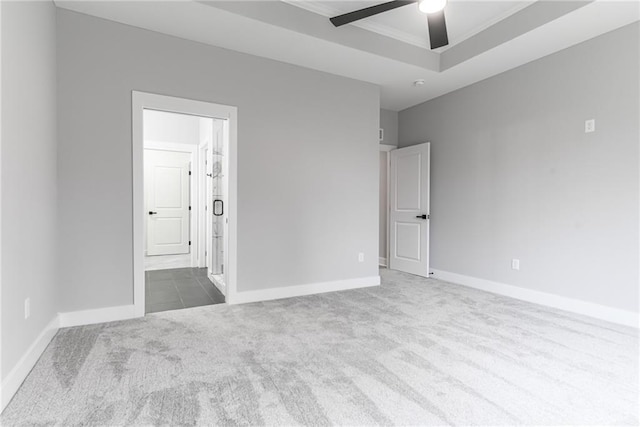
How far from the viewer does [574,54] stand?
10.7ft

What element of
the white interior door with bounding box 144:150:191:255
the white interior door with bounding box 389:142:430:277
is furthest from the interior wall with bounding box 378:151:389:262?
the white interior door with bounding box 144:150:191:255

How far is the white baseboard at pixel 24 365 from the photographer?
65.3 inches

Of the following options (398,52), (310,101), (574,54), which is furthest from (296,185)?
(574,54)

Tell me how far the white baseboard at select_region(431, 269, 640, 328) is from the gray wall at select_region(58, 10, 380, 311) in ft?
4.01

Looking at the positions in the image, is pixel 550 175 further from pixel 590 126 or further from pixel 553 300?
pixel 553 300

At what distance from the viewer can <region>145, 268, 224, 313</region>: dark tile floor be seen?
11.5ft

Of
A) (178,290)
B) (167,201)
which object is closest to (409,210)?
(178,290)

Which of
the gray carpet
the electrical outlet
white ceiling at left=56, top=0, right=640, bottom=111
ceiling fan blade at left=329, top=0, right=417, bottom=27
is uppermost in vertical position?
white ceiling at left=56, top=0, right=640, bottom=111

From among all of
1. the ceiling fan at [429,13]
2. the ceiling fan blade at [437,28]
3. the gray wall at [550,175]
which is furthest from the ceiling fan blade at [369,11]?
the gray wall at [550,175]

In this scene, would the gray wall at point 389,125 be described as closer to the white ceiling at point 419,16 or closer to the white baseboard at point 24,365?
the white ceiling at point 419,16

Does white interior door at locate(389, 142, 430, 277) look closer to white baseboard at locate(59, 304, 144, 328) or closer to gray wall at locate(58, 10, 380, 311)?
gray wall at locate(58, 10, 380, 311)

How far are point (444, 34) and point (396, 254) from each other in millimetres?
3477

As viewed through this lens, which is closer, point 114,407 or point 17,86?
point 114,407

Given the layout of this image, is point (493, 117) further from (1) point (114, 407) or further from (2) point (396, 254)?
(1) point (114, 407)
